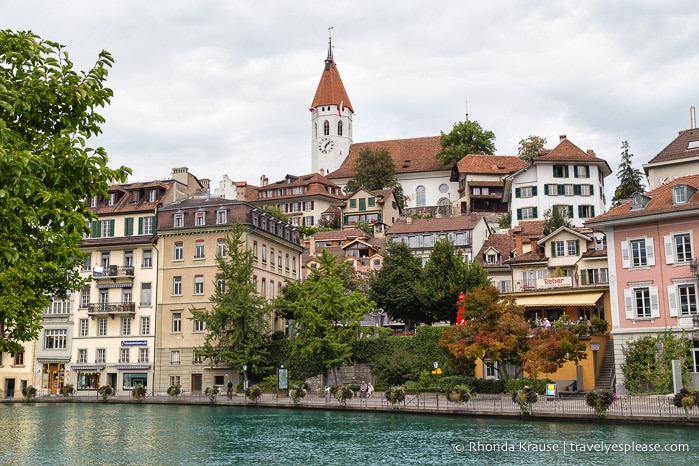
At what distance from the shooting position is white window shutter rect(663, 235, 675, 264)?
45719 millimetres

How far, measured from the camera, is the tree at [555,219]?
256 ft

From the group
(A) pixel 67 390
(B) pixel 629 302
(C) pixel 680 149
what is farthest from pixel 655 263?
(A) pixel 67 390

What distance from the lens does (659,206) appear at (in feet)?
153

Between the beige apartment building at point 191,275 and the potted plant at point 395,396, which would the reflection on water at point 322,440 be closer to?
the potted plant at point 395,396

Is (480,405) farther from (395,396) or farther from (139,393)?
(139,393)

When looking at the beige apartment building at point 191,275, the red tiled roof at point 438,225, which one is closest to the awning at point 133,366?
the beige apartment building at point 191,275

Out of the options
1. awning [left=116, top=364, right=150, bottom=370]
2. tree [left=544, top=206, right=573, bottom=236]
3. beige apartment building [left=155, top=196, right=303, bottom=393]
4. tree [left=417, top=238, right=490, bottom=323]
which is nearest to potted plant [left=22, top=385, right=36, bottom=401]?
awning [left=116, top=364, right=150, bottom=370]

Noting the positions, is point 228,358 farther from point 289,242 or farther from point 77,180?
point 77,180

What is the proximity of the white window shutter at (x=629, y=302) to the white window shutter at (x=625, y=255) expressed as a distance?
4.88ft

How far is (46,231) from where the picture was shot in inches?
680

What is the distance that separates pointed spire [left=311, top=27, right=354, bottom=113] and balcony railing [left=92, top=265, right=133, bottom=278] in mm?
107091

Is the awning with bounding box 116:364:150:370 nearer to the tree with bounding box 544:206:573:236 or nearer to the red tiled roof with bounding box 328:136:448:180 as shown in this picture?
the tree with bounding box 544:206:573:236

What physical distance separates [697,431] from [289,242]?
1895 inches

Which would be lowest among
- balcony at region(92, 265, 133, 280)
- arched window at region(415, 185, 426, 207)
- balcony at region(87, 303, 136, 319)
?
balcony at region(87, 303, 136, 319)
